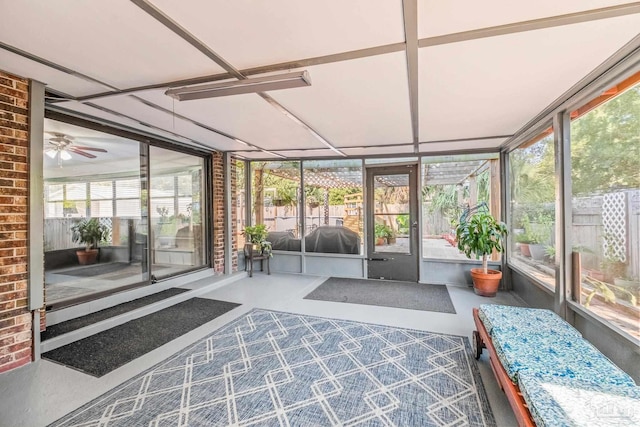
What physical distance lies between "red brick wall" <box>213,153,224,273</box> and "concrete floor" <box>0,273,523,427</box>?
59 centimetres

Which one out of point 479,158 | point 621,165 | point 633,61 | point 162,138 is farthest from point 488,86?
point 162,138

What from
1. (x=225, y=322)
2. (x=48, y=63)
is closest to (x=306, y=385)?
(x=225, y=322)

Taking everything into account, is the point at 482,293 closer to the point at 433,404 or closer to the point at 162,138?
the point at 433,404

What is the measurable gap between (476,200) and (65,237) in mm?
6030

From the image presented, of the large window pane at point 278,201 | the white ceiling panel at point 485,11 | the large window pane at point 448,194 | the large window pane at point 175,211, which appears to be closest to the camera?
the white ceiling panel at point 485,11

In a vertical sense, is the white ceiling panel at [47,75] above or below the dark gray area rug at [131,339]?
above

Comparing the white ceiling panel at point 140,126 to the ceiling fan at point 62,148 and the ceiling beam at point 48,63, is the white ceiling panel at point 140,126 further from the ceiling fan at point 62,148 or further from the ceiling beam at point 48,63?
the ceiling beam at point 48,63

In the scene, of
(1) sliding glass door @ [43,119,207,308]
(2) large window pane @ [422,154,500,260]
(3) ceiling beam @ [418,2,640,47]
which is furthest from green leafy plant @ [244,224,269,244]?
(3) ceiling beam @ [418,2,640,47]

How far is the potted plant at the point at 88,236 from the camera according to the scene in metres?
3.53

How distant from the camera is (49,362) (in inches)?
95.9

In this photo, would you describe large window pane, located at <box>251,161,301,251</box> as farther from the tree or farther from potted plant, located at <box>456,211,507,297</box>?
the tree

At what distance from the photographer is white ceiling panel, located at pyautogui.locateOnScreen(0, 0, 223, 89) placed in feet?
4.83

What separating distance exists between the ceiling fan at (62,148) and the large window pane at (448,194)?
513 cm

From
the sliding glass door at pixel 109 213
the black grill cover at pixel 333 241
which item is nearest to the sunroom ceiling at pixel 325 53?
the sliding glass door at pixel 109 213
